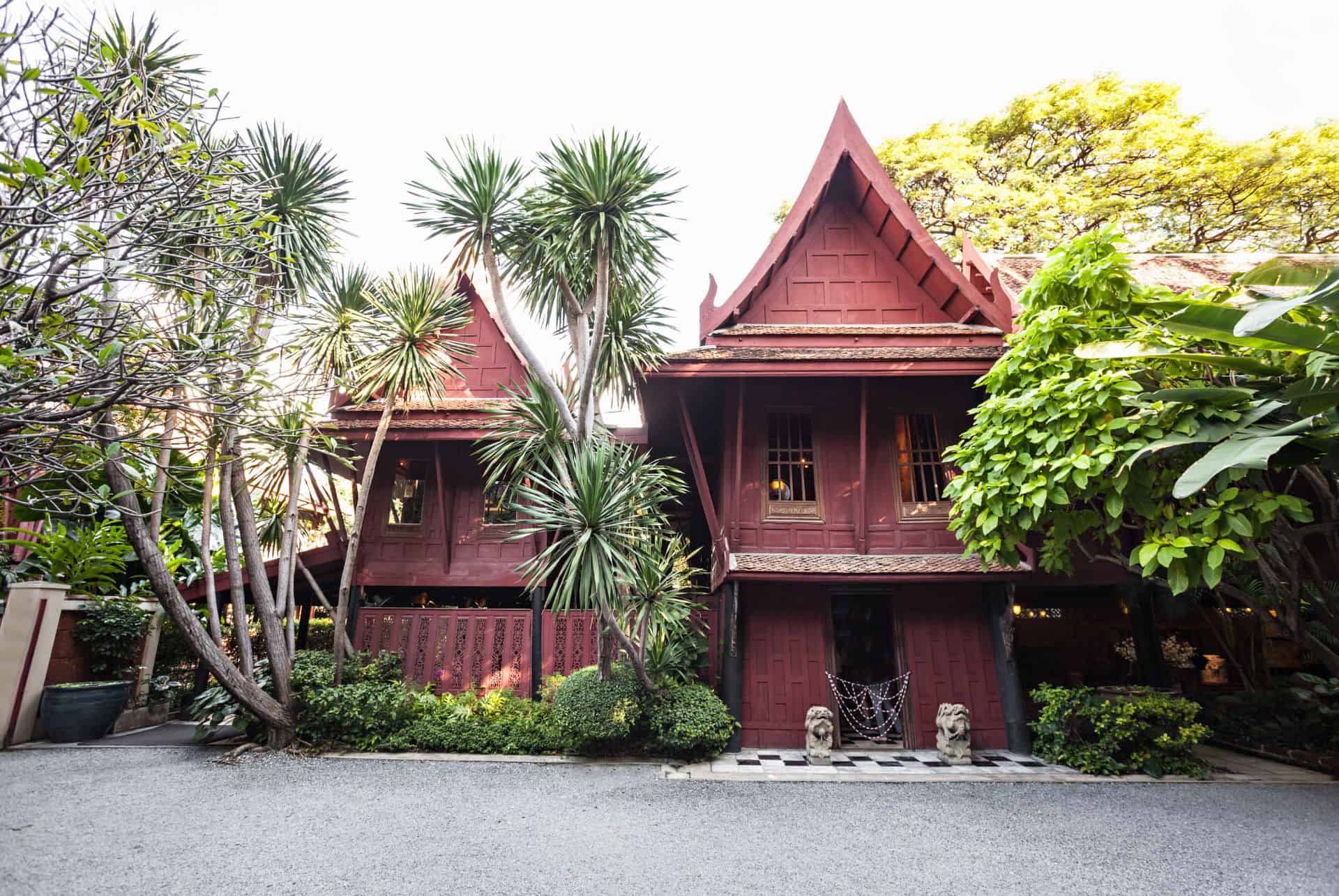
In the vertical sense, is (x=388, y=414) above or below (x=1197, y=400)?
above

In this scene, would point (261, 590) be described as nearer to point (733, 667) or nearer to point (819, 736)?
point (733, 667)

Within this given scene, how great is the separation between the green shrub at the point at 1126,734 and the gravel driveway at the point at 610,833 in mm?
473

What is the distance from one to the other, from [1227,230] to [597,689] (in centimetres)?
1580

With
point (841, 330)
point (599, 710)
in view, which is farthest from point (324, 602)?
point (841, 330)

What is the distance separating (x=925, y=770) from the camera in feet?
21.7

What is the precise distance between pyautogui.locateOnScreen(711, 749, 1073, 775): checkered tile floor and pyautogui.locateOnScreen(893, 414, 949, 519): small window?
291cm

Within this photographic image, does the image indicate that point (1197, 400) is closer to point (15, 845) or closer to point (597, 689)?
point (597, 689)

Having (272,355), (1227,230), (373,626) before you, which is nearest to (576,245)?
(272,355)

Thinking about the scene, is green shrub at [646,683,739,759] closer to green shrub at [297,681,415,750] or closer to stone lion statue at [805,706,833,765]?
stone lion statue at [805,706,833,765]

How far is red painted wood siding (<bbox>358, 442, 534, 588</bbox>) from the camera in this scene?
9.10 m

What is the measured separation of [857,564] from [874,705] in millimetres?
1859

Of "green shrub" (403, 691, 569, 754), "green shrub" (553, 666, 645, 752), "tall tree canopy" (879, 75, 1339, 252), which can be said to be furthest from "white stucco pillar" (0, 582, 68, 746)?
"tall tree canopy" (879, 75, 1339, 252)

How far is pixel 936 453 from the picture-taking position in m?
8.38

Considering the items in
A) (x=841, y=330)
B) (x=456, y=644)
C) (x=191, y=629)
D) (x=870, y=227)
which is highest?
(x=870, y=227)
